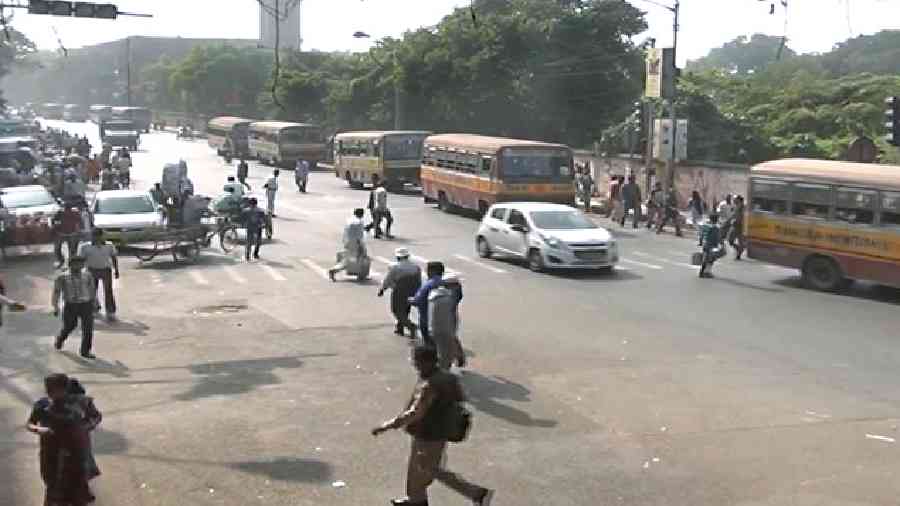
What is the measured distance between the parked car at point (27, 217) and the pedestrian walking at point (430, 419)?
19592mm

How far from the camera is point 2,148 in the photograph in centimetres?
4644

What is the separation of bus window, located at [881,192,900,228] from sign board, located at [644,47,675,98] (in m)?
15.0

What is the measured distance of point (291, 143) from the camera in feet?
195

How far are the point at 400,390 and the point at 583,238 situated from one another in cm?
1094

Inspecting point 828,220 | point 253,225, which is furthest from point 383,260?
point 828,220

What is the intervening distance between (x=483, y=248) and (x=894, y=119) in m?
9.51

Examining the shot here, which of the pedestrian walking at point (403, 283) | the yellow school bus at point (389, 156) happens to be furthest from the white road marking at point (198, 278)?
the yellow school bus at point (389, 156)

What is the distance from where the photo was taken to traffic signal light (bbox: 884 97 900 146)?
945 inches

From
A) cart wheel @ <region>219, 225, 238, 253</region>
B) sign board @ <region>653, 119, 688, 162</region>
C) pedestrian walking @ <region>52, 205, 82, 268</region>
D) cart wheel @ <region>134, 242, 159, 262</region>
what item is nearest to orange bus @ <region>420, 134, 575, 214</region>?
sign board @ <region>653, 119, 688, 162</region>

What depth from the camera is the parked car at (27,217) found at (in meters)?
25.3

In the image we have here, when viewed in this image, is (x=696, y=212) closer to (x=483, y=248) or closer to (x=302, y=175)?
(x=483, y=248)

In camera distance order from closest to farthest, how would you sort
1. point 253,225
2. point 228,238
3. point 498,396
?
1. point 498,396
2. point 253,225
3. point 228,238

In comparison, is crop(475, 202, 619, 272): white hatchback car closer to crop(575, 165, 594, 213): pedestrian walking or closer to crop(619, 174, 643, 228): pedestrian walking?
crop(619, 174, 643, 228): pedestrian walking

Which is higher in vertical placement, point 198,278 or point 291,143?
point 291,143
